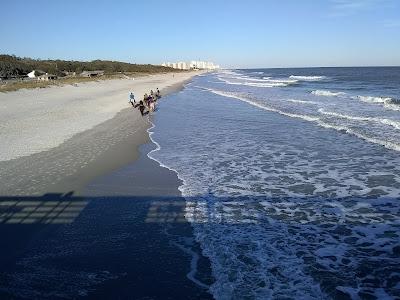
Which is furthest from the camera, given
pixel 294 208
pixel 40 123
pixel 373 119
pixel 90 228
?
pixel 373 119

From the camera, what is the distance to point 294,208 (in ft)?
29.0

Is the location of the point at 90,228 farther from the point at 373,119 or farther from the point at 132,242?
the point at 373,119

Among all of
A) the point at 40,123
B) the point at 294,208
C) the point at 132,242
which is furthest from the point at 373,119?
the point at 132,242

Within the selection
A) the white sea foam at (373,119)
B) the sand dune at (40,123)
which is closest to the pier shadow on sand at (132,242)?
the sand dune at (40,123)

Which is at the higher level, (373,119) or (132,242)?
(132,242)

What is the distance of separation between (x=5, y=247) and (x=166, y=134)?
43.0ft

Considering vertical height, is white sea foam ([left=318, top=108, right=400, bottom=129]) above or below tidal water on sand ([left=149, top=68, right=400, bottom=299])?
below

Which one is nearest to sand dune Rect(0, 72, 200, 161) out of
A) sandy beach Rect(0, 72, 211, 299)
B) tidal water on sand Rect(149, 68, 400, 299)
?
sandy beach Rect(0, 72, 211, 299)

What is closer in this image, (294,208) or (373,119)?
(294,208)

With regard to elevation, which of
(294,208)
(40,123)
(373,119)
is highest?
(40,123)

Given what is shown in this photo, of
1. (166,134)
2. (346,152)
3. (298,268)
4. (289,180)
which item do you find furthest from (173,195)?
(166,134)

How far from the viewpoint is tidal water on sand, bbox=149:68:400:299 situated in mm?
5800

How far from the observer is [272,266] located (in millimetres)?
6207

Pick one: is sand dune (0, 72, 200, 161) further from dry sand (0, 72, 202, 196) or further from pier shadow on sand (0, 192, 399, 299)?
pier shadow on sand (0, 192, 399, 299)
